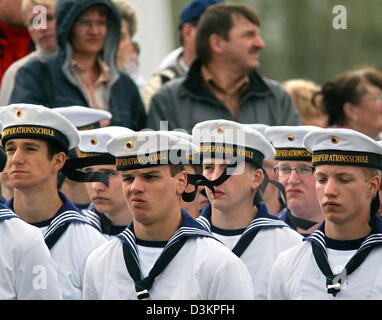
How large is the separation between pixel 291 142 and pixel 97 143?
1.40m

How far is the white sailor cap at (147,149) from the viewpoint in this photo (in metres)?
7.46

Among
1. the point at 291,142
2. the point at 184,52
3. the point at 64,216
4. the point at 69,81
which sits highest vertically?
the point at 184,52

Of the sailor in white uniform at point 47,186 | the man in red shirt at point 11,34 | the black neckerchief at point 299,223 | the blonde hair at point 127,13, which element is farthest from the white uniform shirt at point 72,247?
the blonde hair at point 127,13

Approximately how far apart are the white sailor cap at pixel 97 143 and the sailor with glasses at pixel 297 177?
113 cm

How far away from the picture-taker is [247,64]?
10430 mm

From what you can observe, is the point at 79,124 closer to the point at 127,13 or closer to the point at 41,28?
the point at 41,28

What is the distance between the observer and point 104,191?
9.03 meters

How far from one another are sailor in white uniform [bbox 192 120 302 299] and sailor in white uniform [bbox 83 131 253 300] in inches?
30.3

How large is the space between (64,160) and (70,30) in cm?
192

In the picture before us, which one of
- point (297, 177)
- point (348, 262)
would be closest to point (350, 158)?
point (348, 262)

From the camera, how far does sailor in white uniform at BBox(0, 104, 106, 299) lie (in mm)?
8102

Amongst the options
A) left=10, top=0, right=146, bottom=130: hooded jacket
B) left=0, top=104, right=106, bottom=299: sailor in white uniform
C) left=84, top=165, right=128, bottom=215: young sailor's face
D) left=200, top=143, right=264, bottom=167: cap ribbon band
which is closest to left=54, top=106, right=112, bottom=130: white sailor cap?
left=10, top=0, right=146, bottom=130: hooded jacket

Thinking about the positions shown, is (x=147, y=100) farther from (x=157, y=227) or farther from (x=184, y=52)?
(x=157, y=227)

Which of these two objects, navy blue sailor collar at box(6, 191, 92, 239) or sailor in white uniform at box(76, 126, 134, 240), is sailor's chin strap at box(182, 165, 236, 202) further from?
sailor in white uniform at box(76, 126, 134, 240)
